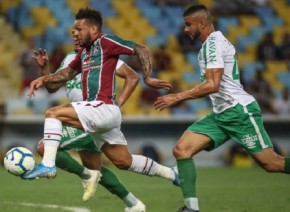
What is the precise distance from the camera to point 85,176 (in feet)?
30.2

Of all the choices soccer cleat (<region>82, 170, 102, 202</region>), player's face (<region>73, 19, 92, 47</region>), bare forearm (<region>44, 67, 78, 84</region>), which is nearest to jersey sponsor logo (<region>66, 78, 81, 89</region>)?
bare forearm (<region>44, 67, 78, 84</region>)

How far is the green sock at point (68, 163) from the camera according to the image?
9.23 metres

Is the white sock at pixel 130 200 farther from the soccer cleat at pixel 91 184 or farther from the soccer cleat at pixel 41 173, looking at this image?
the soccer cleat at pixel 41 173

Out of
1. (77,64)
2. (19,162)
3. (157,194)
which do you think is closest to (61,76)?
(77,64)

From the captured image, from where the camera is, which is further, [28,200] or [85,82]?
[28,200]

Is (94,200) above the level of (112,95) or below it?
below

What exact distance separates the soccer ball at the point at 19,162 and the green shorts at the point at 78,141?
1199 mm

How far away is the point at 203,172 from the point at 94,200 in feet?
19.7

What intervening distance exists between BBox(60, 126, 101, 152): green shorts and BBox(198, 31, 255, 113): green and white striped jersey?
146 cm

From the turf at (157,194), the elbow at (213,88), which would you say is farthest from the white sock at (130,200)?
the elbow at (213,88)

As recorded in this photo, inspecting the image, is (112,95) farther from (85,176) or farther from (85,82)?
(85,176)

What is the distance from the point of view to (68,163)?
9297 mm

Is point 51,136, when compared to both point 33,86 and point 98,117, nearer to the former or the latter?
point 98,117

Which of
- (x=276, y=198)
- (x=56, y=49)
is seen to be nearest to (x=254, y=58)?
(x=56, y=49)
